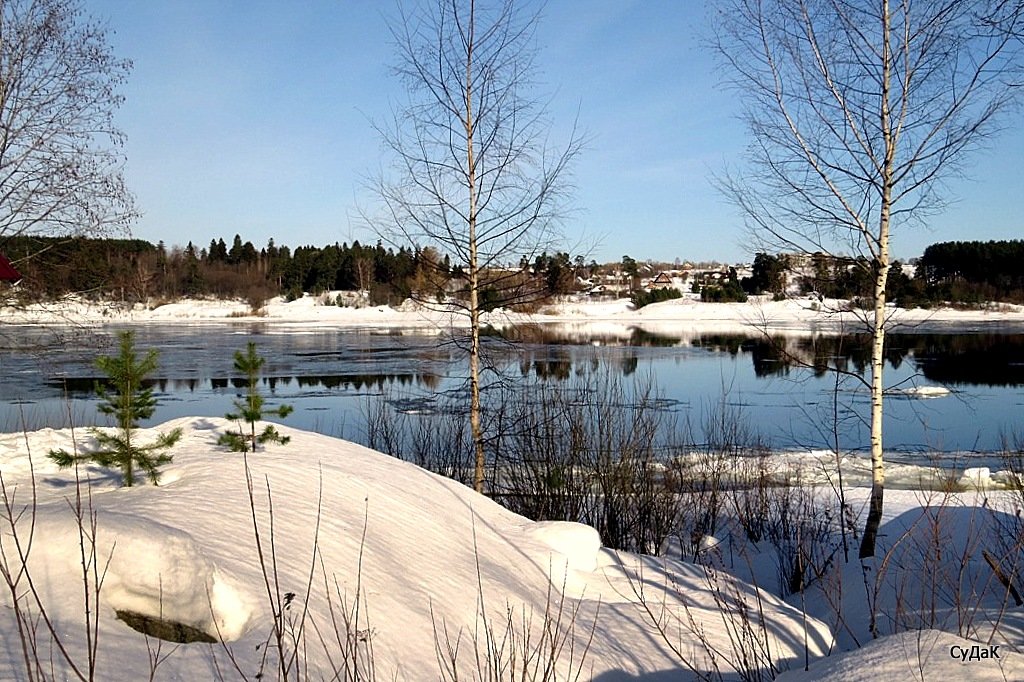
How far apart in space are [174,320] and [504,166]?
52.5 meters

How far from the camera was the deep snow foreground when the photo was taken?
127 inches

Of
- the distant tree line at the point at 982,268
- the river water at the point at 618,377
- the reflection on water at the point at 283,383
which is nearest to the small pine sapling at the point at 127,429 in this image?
the river water at the point at 618,377

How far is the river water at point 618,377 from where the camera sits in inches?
508

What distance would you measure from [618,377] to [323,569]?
1771 cm

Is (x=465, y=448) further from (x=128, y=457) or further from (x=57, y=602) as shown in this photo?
(x=57, y=602)

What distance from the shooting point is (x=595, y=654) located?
15.1 feet

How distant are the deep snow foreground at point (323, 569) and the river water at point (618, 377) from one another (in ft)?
11.1

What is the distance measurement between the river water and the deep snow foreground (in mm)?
3391

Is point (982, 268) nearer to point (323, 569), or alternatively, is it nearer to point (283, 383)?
point (283, 383)

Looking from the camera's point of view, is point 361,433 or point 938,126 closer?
point 938,126

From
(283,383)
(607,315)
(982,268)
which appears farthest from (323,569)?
(982,268)

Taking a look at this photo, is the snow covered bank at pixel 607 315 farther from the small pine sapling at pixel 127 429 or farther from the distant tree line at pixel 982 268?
the small pine sapling at pixel 127 429

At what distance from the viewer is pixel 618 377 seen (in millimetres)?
20984

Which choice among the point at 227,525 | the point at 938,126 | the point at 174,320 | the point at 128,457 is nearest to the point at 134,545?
the point at 227,525
